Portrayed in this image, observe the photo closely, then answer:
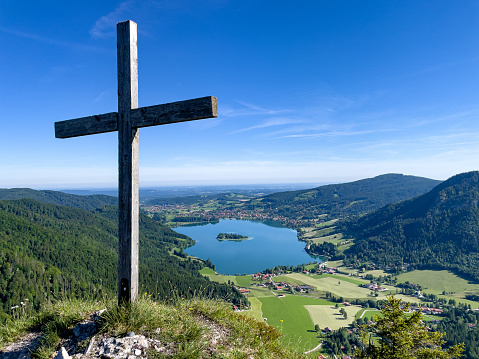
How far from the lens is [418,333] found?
7.34 m

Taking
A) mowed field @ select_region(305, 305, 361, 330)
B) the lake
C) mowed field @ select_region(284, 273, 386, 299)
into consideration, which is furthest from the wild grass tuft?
the lake

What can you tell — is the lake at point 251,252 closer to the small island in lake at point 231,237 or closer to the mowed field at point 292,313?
the small island in lake at point 231,237

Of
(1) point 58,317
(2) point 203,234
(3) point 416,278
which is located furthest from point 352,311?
(2) point 203,234

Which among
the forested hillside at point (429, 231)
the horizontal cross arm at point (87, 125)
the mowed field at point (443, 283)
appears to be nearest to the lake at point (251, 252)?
the forested hillside at point (429, 231)

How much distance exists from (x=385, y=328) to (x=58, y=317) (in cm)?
743

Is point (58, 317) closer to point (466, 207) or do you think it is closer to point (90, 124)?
point (90, 124)

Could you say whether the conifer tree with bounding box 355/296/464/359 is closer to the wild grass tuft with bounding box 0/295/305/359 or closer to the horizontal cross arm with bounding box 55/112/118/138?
the wild grass tuft with bounding box 0/295/305/359

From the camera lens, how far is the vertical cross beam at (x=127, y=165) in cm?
357

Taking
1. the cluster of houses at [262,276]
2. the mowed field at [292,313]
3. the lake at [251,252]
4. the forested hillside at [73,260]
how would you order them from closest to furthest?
the forested hillside at [73,260] → the mowed field at [292,313] → the cluster of houses at [262,276] → the lake at [251,252]

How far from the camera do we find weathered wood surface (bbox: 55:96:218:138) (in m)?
3.18

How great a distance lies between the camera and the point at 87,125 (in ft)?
13.1

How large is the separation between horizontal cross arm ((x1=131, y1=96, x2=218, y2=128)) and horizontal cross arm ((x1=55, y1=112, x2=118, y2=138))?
1.33 ft

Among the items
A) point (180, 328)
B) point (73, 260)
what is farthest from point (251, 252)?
point (180, 328)

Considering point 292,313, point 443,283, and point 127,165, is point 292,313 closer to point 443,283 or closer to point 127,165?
point 127,165
